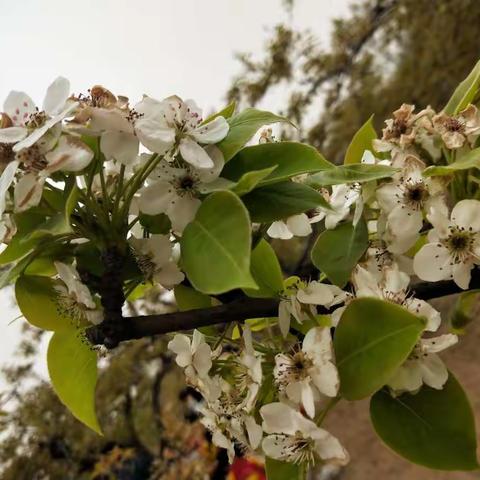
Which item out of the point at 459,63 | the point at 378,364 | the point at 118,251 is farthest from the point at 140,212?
the point at 459,63

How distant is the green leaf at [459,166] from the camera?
281mm

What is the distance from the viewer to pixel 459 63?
204cm

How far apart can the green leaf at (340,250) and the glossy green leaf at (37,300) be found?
0.43 ft

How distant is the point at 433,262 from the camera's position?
0.97 ft

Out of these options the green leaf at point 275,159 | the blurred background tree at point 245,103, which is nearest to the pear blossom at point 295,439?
the green leaf at point 275,159

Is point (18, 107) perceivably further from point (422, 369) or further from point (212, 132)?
point (422, 369)

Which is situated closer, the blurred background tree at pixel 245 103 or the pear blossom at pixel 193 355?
the pear blossom at pixel 193 355

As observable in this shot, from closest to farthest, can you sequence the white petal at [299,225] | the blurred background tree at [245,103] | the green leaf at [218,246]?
the green leaf at [218,246], the white petal at [299,225], the blurred background tree at [245,103]

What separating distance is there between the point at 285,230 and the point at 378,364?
0.11 metres

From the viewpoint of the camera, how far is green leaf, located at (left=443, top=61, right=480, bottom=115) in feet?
1.13

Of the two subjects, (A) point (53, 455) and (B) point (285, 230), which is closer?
(B) point (285, 230)

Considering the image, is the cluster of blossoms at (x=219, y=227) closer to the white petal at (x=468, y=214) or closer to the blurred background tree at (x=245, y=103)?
the white petal at (x=468, y=214)

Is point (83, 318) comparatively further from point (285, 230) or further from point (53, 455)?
point (53, 455)

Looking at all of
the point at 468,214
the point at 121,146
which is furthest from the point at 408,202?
the point at 121,146
